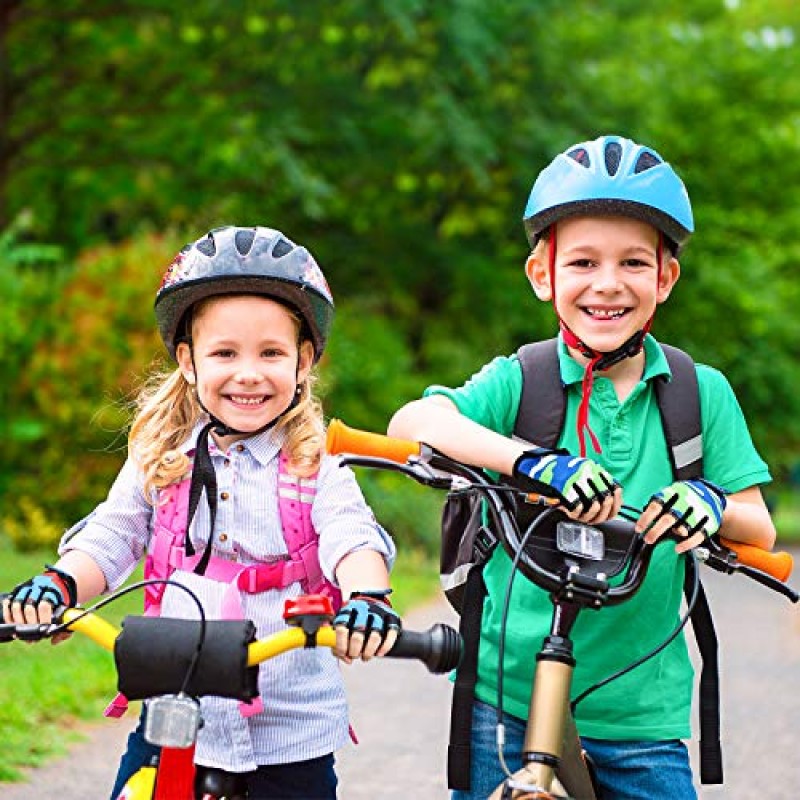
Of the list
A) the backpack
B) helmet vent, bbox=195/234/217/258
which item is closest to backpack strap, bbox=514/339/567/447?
the backpack

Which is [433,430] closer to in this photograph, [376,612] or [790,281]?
[376,612]

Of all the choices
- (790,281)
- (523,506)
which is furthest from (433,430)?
(790,281)

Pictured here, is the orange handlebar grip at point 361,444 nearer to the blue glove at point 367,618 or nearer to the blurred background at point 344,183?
the blue glove at point 367,618

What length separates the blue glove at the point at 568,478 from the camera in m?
2.88

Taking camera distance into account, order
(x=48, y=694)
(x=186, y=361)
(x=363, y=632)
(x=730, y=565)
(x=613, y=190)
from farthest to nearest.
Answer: (x=48, y=694) → (x=186, y=361) → (x=613, y=190) → (x=730, y=565) → (x=363, y=632)

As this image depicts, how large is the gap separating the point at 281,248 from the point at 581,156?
2.26 feet

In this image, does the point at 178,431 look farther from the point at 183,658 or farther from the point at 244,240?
the point at 183,658

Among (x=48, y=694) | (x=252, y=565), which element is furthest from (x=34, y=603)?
(x=48, y=694)

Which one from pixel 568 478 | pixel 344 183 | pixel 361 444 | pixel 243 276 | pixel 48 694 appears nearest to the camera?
pixel 568 478

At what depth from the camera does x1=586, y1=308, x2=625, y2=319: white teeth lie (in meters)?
3.41

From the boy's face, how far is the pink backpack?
68cm

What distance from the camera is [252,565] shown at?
344 cm

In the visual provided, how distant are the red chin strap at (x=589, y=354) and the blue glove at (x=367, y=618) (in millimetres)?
763

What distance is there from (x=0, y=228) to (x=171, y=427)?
15.6 m
